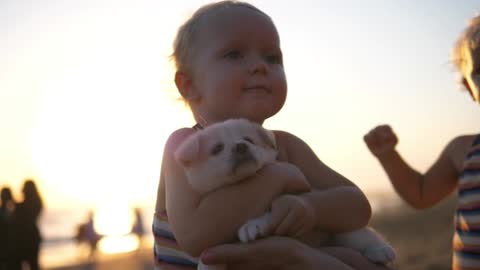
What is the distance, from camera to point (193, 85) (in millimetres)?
2875

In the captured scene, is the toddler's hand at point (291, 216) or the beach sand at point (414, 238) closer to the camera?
the toddler's hand at point (291, 216)

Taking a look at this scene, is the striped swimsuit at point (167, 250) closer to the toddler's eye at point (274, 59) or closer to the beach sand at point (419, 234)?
the toddler's eye at point (274, 59)

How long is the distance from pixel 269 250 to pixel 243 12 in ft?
3.71

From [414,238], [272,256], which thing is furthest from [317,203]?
[414,238]

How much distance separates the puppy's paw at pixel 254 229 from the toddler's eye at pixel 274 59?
84 cm

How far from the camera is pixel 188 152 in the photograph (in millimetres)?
2445

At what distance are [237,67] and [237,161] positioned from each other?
0.48 metres

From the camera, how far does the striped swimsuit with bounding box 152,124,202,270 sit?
104 inches

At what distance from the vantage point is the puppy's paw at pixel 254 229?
2.29m

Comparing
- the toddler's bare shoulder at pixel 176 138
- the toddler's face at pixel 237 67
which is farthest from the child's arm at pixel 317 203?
the toddler's bare shoulder at pixel 176 138

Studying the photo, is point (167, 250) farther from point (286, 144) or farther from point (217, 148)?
point (286, 144)

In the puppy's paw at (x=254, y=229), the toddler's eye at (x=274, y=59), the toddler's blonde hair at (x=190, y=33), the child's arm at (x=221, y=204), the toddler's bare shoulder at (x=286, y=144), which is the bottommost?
the puppy's paw at (x=254, y=229)

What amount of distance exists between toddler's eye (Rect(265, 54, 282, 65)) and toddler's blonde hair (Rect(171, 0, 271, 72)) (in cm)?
20

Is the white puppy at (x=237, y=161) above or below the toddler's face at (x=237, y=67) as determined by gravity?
below
